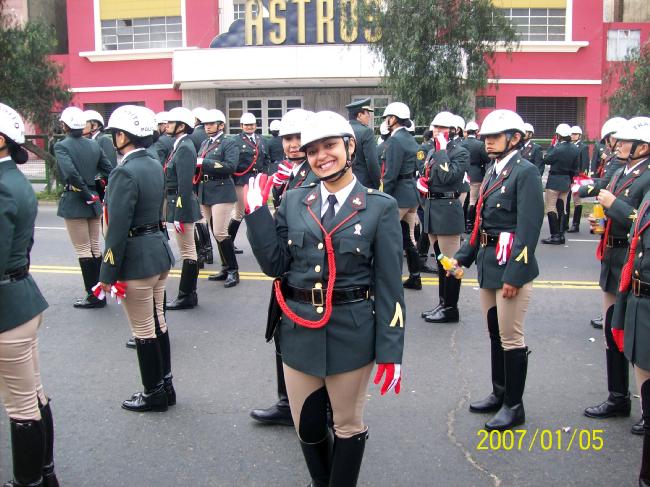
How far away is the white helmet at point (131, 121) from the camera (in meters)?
4.95

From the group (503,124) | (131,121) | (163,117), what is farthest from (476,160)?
(131,121)

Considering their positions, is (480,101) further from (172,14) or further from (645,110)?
(172,14)

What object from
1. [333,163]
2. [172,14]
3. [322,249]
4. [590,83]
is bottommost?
[322,249]

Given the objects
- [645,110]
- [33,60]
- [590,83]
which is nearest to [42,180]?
[33,60]

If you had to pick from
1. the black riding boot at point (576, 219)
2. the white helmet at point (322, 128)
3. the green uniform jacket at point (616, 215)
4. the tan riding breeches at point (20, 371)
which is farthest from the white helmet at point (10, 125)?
the black riding boot at point (576, 219)

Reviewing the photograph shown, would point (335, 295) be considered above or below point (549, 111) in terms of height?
below

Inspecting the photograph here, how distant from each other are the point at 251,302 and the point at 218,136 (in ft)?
8.20

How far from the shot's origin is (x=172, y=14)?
3022 cm

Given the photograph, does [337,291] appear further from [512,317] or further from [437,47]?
[437,47]

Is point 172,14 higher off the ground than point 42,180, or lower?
higher

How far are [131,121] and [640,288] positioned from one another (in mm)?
3500

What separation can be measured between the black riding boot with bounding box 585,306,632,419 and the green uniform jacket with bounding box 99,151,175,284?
128 inches

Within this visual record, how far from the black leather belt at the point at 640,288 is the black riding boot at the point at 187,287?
198 inches

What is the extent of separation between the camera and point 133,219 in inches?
197
